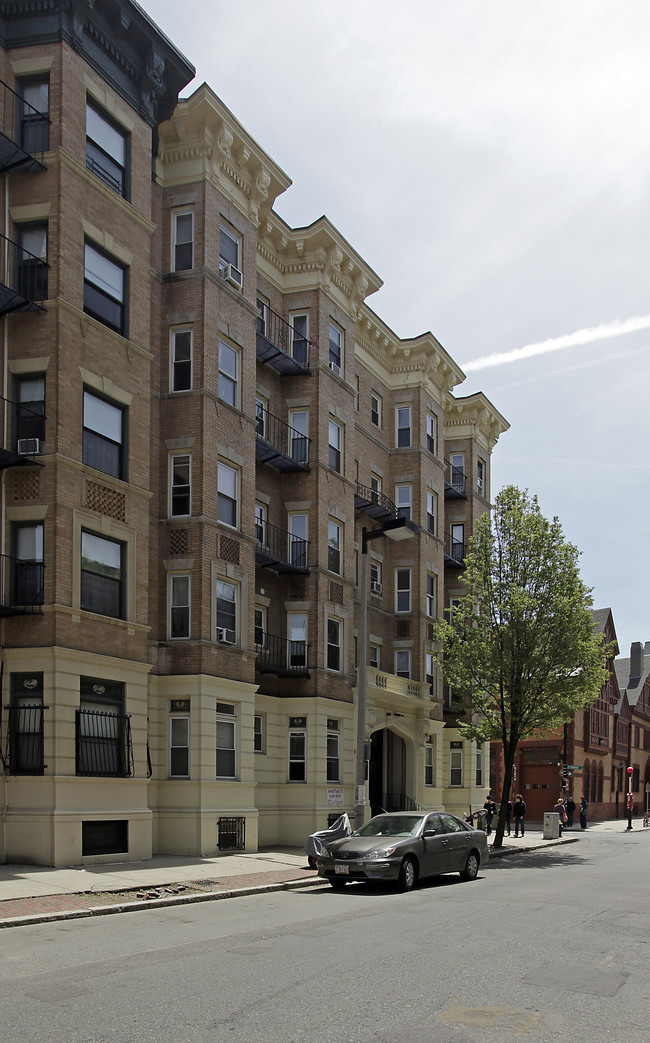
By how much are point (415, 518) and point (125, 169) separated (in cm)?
1877

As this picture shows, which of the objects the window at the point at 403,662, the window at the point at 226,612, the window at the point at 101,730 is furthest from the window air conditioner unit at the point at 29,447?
the window at the point at 403,662

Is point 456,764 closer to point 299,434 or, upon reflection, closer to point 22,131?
point 299,434

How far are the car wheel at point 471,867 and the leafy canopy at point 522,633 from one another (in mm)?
11712

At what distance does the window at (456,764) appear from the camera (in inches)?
1649

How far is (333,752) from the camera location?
101ft

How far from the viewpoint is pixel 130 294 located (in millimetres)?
22891

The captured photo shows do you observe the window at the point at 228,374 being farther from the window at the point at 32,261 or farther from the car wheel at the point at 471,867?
the car wheel at the point at 471,867

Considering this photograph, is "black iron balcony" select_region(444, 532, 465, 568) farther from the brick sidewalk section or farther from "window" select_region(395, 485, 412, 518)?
the brick sidewalk section

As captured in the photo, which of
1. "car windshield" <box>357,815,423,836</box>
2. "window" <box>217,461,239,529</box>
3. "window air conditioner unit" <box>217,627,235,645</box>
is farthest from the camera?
"window" <box>217,461,239,529</box>

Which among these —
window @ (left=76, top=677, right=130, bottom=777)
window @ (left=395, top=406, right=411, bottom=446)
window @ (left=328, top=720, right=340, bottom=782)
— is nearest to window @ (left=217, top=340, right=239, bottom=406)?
window @ (left=76, top=677, right=130, bottom=777)

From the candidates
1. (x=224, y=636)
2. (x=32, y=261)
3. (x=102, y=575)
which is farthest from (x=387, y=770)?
(x=32, y=261)

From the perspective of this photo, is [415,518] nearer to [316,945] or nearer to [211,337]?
[211,337]

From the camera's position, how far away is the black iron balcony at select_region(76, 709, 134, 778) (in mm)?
20188

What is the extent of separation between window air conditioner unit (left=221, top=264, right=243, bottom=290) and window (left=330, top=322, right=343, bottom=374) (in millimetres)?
6041
